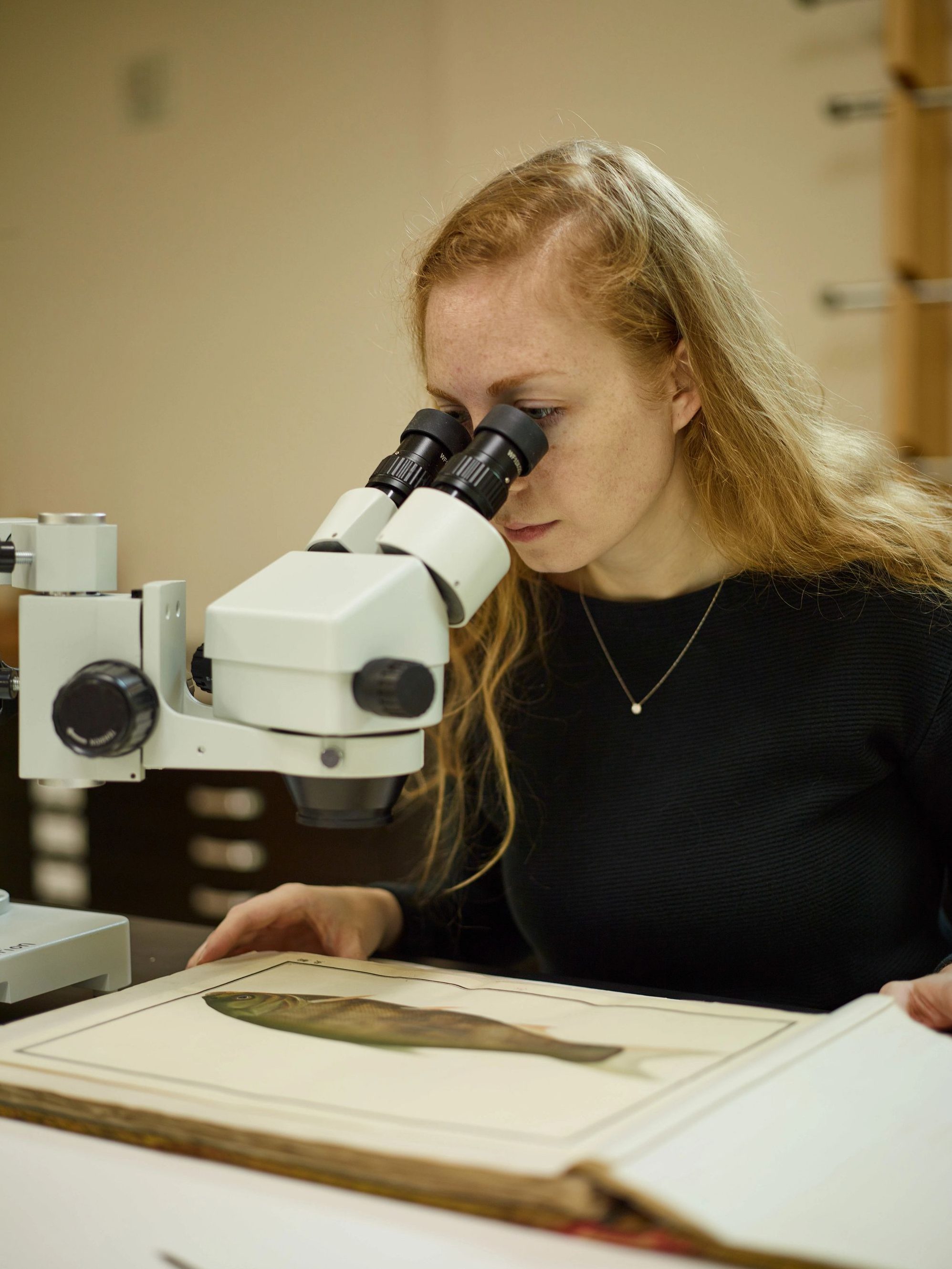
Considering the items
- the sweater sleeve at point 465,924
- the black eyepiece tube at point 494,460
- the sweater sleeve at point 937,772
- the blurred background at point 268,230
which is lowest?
the sweater sleeve at point 465,924

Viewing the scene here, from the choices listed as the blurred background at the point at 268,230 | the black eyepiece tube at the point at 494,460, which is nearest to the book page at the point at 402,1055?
the black eyepiece tube at the point at 494,460

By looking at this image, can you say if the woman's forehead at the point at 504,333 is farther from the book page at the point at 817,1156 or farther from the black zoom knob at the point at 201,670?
the book page at the point at 817,1156

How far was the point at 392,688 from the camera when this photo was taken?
2.24ft

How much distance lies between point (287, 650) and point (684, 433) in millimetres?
607

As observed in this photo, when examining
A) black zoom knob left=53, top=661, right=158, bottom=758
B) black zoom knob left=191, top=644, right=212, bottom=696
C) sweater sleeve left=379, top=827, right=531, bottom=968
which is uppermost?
black zoom knob left=191, top=644, right=212, bottom=696

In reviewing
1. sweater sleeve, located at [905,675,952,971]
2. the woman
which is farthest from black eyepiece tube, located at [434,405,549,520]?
sweater sleeve, located at [905,675,952,971]

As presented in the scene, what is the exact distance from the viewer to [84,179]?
3.26 metres

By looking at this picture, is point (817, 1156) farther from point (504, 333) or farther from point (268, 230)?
point (268, 230)

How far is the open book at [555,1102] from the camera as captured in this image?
1.57 feet

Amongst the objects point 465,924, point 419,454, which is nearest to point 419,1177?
point 419,454

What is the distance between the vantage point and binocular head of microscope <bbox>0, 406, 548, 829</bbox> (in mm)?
699

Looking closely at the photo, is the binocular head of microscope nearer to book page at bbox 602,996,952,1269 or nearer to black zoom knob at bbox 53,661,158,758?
black zoom knob at bbox 53,661,158,758

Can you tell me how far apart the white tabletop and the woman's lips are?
60 centimetres

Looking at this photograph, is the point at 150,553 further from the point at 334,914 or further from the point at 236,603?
the point at 236,603
